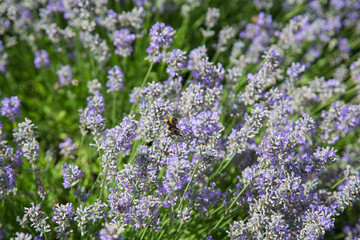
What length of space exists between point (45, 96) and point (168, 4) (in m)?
2.81

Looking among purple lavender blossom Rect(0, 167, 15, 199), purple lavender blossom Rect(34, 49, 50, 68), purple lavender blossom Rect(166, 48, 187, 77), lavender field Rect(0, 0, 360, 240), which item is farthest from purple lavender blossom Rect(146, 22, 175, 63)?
purple lavender blossom Rect(34, 49, 50, 68)

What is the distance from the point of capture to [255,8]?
244 inches

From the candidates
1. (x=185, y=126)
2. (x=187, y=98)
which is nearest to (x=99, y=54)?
(x=187, y=98)

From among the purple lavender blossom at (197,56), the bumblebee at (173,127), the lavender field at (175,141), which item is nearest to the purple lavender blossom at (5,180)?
the lavender field at (175,141)

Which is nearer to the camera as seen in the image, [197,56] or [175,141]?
[175,141]

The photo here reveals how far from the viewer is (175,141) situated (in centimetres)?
301

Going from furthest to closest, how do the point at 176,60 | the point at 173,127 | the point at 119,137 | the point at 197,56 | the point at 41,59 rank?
the point at 41,59 → the point at 197,56 → the point at 176,60 → the point at 173,127 → the point at 119,137

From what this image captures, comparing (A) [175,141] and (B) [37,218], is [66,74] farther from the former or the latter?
(B) [37,218]

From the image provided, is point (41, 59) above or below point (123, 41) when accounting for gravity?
above

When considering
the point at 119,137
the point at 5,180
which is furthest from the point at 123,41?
the point at 5,180

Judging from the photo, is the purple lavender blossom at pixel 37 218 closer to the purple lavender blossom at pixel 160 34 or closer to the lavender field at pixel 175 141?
the lavender field at pixel 175 141

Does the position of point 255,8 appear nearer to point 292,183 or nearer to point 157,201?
point 292,183

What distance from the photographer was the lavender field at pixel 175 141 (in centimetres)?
262

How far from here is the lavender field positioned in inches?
103
